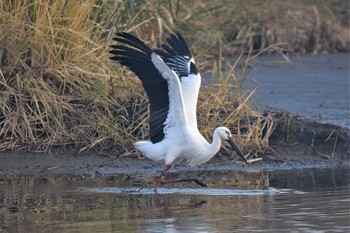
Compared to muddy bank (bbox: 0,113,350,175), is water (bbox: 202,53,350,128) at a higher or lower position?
higher

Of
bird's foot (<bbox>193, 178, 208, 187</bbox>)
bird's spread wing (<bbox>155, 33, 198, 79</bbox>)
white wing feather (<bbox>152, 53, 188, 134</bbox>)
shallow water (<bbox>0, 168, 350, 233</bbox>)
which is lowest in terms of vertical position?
shallow water (<bbox>0, 168, 350, 233</bbox>)

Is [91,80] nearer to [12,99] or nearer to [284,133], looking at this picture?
[12,99]

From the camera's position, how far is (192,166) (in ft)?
28.0

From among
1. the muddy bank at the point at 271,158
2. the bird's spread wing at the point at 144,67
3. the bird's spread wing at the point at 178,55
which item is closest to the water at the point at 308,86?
the muddy bank at the point at 271,158

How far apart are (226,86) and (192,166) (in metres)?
1.26

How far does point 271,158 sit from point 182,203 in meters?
2.08

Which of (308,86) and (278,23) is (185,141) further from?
(278,23)

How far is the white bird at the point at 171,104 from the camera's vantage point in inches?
301

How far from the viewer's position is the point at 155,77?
7.66m

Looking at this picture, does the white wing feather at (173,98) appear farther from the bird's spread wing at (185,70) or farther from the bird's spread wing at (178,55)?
the bird's spread wing at (178,55)

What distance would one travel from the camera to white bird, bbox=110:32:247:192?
7.64 meters

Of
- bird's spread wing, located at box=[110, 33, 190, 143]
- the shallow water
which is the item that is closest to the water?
the shallow water

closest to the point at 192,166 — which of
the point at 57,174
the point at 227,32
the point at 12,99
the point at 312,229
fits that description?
the point at 57,174

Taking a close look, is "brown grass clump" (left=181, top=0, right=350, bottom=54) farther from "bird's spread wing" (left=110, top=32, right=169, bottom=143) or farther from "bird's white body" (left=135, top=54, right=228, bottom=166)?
"bird's spread wing" (left=110, top=32, right=169, bottom=143)
